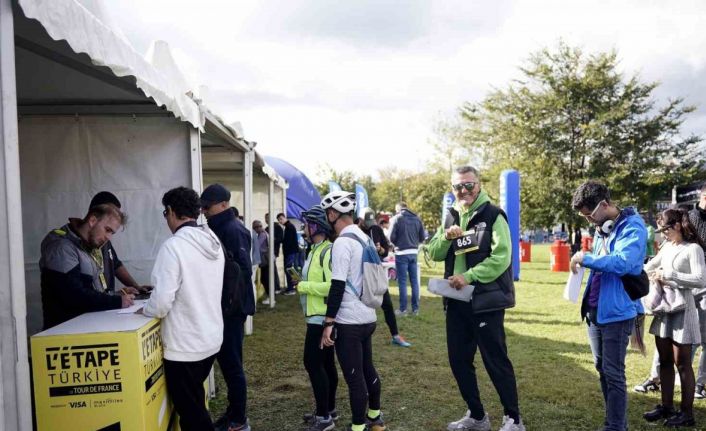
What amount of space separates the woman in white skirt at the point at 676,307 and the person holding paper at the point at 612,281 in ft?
2.67

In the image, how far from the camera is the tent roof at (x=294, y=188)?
2042 cm

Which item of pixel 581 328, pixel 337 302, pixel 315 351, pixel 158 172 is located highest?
pixel 158 172

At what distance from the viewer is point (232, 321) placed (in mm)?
4199

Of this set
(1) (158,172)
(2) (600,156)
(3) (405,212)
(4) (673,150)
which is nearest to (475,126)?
(2) (600,156)

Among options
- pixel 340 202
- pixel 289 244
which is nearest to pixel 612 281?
pixel 340 202

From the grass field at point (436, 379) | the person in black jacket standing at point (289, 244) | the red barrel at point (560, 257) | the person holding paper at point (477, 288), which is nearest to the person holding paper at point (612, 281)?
the person holding paper at point (477, 288)

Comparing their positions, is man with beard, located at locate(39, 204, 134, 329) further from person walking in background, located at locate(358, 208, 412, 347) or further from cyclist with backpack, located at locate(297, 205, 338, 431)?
person walking in background, located at locate(358, 208, 412, 347)

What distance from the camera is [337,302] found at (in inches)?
150

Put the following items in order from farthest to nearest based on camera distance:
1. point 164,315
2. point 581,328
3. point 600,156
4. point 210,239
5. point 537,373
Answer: point 600,156 → point 581,328 → point 537,373 → point 210,239 → point 164,315

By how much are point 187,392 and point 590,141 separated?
23.0 m

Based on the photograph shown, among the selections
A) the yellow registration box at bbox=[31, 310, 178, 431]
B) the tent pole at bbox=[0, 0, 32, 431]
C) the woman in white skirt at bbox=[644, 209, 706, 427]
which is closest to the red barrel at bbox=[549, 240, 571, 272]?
the woman in white skirt at bbox=[644, 209, 706, 427]

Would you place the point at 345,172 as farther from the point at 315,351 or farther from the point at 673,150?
the point at 315,351

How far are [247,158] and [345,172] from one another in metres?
39.5

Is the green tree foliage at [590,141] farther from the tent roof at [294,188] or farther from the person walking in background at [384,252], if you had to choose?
the person walking in background at [384,252]
